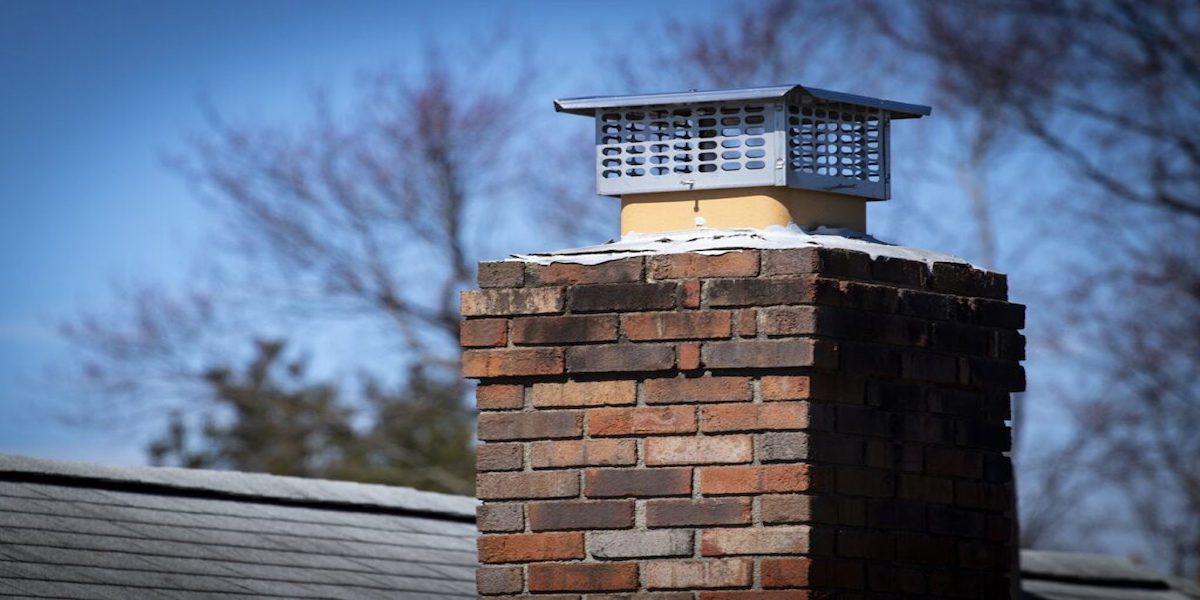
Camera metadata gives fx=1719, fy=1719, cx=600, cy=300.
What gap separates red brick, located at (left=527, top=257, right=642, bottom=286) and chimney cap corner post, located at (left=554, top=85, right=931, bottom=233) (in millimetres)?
322

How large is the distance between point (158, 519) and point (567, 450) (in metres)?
3.42

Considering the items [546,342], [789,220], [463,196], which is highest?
[463,196]

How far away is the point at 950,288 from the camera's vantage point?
191 inches

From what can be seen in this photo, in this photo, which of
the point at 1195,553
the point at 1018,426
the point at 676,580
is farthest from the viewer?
the point at 1195,553

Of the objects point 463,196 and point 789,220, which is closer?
point 789,220

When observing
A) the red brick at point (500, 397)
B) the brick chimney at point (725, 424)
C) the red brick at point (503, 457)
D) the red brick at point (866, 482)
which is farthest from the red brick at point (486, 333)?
the red brick at point (866, 482)

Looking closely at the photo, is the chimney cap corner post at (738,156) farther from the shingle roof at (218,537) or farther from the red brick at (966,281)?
the shingle roof at (218,537)

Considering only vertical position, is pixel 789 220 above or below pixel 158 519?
above

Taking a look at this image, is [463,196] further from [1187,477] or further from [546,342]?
[546,342]

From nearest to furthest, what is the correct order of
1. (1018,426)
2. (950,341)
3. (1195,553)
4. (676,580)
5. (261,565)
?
(676,580)
(950,341)
(261,565)
(1018,426)
(1195,553)

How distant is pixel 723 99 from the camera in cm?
480

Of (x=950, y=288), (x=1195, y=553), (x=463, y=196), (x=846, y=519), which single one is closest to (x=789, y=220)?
(x=950, y=288)

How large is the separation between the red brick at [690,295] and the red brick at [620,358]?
12 cm

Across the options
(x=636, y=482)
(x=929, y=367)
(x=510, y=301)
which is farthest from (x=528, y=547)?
(x=929, y=367)
